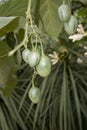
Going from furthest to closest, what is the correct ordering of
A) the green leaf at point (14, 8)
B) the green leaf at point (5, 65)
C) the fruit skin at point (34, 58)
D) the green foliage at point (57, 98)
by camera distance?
the green foliage at point (57, 98), the green leaf at point (14, 8), the green leaf at point (5, 65), the fruit skin at point (34, 58)

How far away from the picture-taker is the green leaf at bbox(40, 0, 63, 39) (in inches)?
33.3

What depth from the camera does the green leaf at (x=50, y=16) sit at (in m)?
0.85

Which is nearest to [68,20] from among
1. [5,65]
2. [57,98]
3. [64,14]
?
[64,14]

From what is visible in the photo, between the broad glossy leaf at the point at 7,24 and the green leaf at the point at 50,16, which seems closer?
the broad glossy leaf at the point at 7,24

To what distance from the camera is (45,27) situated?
2.81ft

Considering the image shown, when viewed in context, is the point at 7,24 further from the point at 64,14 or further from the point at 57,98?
the point at 57,98

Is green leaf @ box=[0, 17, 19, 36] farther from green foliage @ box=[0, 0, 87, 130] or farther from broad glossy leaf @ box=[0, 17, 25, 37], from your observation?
green foliage @ box=[0, 0, 87, 130]

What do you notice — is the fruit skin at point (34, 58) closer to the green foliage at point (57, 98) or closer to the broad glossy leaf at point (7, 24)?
the broad glossy leaf at point (7, 24)

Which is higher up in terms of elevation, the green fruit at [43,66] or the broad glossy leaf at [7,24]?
the broad glossy leaf at [7,24]

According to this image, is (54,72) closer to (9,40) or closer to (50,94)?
(50,94)

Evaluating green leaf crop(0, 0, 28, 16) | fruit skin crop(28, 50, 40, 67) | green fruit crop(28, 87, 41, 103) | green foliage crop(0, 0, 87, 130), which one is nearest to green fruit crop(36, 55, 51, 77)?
fruit skin crop(28, 50, 40, 67)

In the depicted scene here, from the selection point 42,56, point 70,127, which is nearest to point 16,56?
point 42,56

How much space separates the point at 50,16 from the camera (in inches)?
34.2

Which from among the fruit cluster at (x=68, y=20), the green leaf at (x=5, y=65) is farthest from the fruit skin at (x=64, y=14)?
the green leaf at (x=5, y=65)
